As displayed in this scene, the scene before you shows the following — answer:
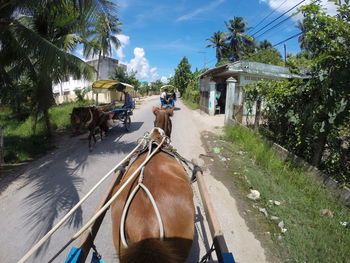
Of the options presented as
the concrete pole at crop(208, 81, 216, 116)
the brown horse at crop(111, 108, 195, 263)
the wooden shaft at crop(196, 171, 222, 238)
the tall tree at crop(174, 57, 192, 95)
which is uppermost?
the tall tree at crop(174, 57, 192, 95)

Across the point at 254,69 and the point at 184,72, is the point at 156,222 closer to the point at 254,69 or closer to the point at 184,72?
the point at 254,69

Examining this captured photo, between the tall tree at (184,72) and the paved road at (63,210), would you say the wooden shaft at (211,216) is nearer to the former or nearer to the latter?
the paved road at (63,210)

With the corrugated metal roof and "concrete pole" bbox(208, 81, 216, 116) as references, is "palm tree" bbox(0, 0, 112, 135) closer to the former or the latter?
the corrugated metal roof

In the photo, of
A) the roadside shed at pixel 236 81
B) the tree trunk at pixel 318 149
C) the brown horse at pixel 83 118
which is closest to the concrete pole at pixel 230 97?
the roadside shed at pixel 236 81

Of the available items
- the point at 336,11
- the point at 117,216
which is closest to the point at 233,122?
the point at 336,11

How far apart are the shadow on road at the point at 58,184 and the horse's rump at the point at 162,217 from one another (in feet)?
6.19

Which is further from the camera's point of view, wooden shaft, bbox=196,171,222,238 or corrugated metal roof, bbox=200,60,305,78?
corrugated metal roof, bbox=200,60,305,78

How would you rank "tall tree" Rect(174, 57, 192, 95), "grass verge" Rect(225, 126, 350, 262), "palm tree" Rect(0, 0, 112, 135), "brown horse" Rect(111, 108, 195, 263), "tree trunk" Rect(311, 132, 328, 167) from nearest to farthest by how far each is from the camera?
"brown horse" Rect(111, 108, 195, 263) → "grass verge" Rect(225, 126, 350, 262) → "tree trunk" Rect(311, 132, 328, 167) → "palm tree" Rect(0, 0, 112, 135) → "tall tree" Rect(174, 57, 192, 95)

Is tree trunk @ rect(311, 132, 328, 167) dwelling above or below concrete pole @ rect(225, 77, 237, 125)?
below

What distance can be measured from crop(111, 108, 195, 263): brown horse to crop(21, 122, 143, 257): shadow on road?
1.90 metres

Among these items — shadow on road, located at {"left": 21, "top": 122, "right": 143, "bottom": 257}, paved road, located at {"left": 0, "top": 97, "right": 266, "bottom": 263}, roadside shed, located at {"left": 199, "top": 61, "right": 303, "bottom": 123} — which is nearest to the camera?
paved road, located at {"left": 0, "top": 97, "right": 266, "bottom": 263}

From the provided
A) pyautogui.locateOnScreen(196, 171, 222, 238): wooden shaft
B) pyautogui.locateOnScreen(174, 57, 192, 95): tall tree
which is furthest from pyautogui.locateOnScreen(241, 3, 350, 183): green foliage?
pyautogui.locateOnScreen(174, 57, 192, 95): tall tree

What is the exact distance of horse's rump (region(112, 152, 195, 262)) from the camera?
133 cm

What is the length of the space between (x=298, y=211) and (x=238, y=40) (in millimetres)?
38347
